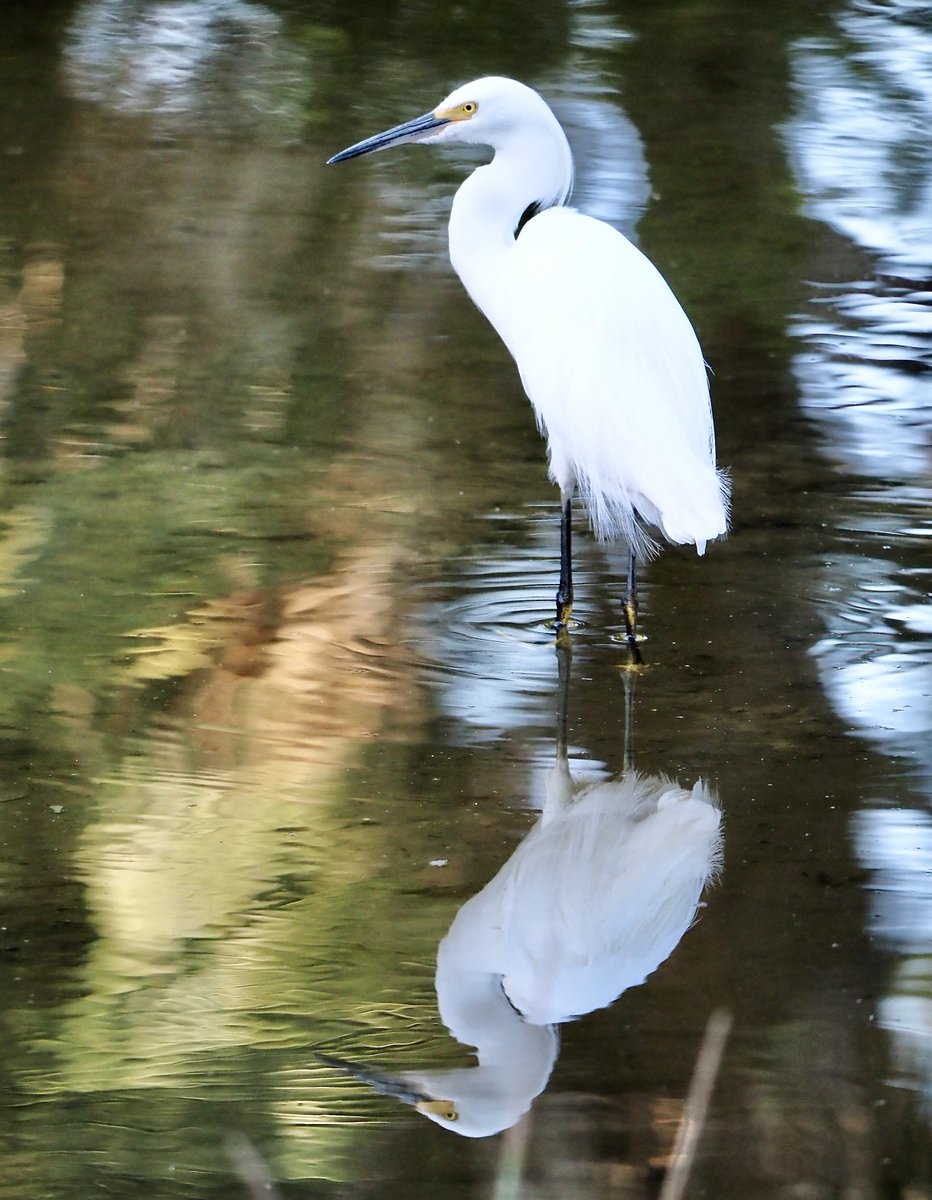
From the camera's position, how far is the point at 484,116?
407cm

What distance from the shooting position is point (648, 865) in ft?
9.46

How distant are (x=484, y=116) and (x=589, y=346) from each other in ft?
2.15

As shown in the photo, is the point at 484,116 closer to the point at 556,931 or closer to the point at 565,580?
the point at 565,580

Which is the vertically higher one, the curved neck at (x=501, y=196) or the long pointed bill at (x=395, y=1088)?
the curved neck at (x=501, y=196)

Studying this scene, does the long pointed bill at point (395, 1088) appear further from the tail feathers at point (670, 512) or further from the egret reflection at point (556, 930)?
the tail feathers at point (670, 512)

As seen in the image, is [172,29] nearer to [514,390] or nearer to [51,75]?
[51,75]

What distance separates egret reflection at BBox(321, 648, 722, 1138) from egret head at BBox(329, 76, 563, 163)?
1573 millimetres

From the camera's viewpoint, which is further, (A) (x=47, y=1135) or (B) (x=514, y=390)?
(B) (x=514, y=390)

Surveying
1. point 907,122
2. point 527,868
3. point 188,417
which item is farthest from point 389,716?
point 907,122

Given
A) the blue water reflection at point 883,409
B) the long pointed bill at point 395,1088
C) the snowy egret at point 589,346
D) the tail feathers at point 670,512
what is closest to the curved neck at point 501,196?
the snowy egret at point 589,346

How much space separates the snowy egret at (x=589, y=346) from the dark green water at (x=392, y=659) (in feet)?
1.04

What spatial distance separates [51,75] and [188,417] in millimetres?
4195

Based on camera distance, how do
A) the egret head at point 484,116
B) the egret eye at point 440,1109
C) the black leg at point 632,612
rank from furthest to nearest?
the egret head at point 484,116, the black leg at point 632,612, the egret eye at point 440,1109

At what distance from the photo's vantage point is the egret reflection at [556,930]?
2.27 m
